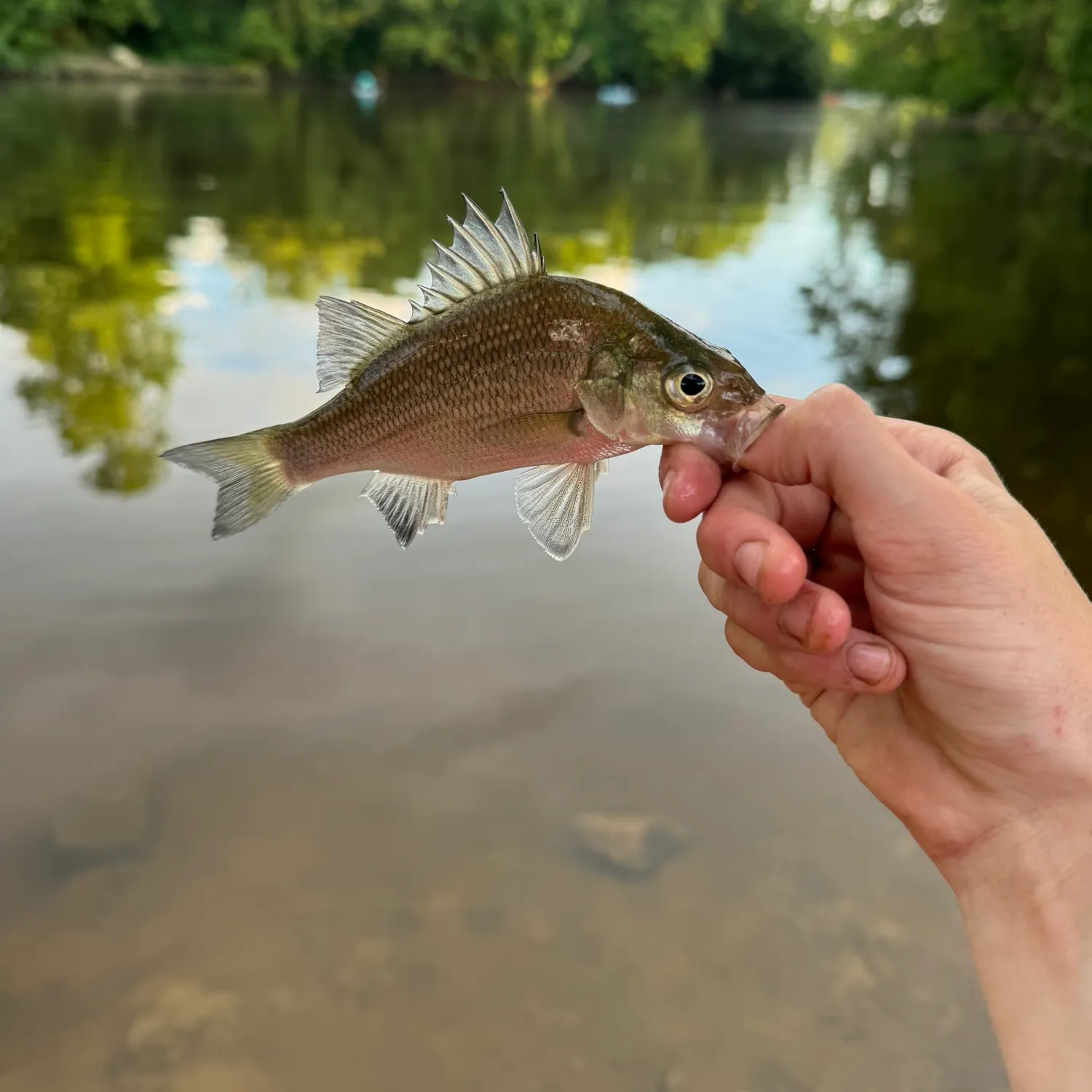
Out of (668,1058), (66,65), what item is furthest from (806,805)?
(66,65)

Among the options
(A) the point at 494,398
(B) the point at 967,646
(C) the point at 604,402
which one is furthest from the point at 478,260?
(B) the point at 967,646

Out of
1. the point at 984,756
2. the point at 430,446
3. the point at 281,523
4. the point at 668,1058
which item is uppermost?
the point at 430,446

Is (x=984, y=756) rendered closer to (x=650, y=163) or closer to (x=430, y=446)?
(x=430, y=446)

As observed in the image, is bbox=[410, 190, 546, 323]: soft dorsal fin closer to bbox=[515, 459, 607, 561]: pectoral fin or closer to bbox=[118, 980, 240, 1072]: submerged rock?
bbox=[515, 459, 607, 561]: pectoral fin

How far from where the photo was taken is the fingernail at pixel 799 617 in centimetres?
219

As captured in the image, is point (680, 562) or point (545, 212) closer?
point (680, 562)

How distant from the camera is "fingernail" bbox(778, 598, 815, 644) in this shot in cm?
219

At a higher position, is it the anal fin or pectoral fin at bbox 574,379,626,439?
pectoral fin at bbox 574,379,626,439

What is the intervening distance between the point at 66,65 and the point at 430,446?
69.3 metres

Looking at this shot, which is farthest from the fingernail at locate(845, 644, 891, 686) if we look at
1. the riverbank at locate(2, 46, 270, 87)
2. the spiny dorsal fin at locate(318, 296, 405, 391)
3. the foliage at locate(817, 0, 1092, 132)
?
the riverbank at locate(2, 46, 270, 87)

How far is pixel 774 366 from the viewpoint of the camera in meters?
10.3

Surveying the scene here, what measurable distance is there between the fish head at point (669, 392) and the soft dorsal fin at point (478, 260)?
0.28m

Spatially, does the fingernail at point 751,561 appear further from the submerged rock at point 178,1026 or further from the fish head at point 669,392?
the submerged rock at point 178,1026

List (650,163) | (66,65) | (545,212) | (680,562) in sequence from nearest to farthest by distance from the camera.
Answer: (680,562) → (545,212) → (650,163) → (66,65)
